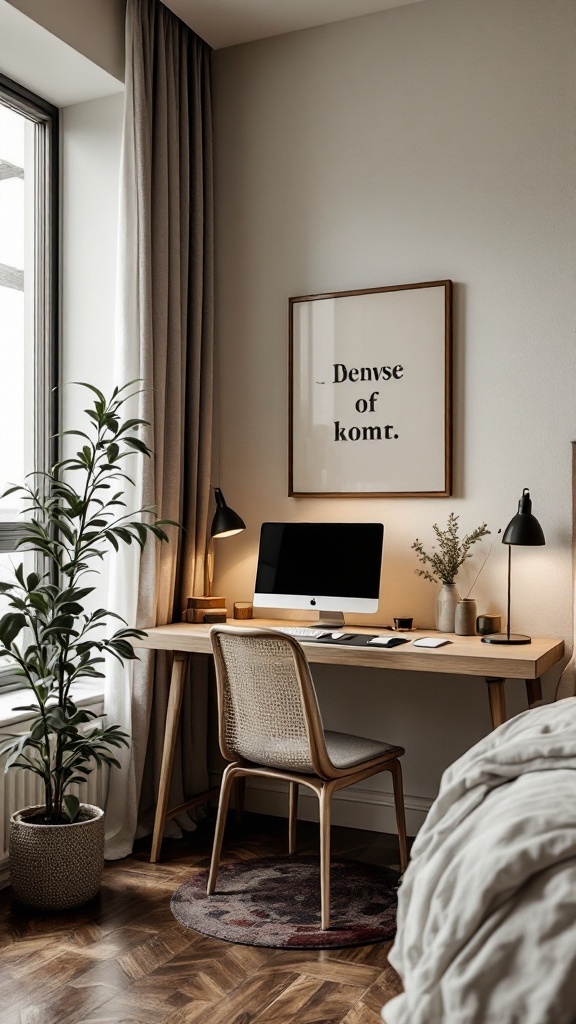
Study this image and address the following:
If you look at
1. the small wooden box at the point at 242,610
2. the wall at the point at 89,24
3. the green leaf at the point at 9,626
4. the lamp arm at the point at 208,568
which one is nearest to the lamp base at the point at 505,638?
the small wooden box at the point at 242,610

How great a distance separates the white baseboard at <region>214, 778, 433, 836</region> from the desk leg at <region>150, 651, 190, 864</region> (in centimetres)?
61

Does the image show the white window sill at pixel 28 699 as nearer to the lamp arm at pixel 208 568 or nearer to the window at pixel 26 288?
the window at pixel 26 288

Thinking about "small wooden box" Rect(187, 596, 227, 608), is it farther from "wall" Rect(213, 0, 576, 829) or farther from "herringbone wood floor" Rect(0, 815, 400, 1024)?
"herringbone wood floor" Rect(0, 815, 400, 1024)

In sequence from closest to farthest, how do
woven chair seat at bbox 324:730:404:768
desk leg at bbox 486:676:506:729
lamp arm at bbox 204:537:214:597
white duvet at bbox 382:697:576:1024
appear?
white duvet at bbox 382:697:576:1024 → woven chair seat at bbox 324:730:404:768 → desk leg at bbox 486:676:506:729 → lamp arm at bbox 204:537:214:597

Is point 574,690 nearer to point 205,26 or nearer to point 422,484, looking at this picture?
Answer: point 422,484

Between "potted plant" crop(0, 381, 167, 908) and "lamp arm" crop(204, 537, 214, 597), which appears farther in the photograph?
"lamp arm" crop(204, 537, 214, 597)

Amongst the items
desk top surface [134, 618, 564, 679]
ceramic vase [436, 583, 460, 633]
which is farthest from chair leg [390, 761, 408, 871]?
ceramic vase [436, 583, 460, 633]

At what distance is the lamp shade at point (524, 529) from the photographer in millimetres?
2934

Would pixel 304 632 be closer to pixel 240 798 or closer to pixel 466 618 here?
pixel 466 618

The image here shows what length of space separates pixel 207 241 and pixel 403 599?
63.0 inches

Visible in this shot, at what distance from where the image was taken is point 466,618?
310 cm

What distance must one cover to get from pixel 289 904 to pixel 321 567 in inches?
44.5

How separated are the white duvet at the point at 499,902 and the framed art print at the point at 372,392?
1.79 m

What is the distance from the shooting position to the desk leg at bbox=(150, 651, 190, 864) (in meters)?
3.11
